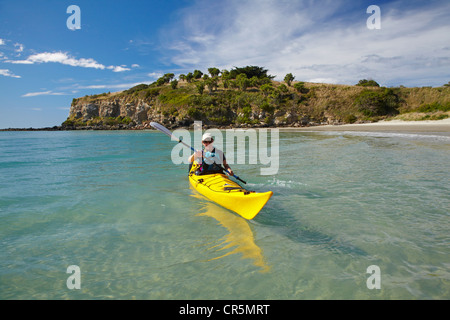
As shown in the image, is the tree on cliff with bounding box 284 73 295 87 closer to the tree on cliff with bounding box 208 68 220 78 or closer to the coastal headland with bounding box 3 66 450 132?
the coastal headland with bounding box 3 66 450 132

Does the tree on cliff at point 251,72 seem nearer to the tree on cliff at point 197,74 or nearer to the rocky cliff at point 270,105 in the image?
the rocky cliff at point 270,105

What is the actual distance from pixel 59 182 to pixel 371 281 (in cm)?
1051

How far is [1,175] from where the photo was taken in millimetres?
10797

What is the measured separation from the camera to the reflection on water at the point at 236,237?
4.02 metres

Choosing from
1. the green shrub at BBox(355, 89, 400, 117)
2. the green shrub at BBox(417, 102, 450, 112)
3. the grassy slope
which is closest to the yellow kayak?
the green shrub at BBox(417, 102, 450, 112)

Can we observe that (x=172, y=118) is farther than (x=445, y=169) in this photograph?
Yes

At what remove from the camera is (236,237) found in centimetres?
473

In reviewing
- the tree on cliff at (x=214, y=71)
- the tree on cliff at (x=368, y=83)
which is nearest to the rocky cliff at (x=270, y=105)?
the tree on cliff at (x=368, y=83)

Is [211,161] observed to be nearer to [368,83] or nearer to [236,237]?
[236,237]

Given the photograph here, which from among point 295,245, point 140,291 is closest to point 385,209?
point 295,245

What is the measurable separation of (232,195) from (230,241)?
1.13 meters

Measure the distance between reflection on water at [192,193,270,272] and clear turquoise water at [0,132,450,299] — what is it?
24mm

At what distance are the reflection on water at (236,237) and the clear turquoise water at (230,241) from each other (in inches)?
0.9
